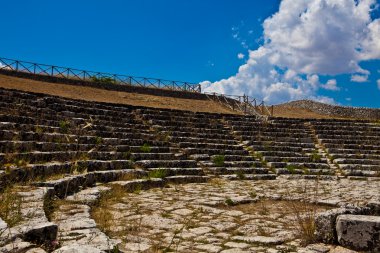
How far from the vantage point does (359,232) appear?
3850 millimetres

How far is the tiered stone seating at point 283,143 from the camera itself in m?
13.1

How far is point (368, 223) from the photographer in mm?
3809

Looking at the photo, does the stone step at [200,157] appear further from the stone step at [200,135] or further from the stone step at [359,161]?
the stone step at [359,161]

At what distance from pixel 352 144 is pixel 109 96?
17946 mm

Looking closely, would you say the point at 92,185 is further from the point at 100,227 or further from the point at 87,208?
the point at 100,227

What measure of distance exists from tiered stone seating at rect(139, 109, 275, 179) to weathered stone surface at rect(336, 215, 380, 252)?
7.00 metres

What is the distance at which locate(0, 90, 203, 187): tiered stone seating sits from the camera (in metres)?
7.29

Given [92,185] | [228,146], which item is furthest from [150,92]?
[92,185]

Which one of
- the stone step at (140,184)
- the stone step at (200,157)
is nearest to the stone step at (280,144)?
the stone step at (200,157)

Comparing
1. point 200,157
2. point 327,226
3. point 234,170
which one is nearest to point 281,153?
point 234,170

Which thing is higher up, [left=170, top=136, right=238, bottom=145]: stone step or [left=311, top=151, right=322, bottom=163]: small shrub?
[left=170, top=136, right=238, bottom=145]: stone step

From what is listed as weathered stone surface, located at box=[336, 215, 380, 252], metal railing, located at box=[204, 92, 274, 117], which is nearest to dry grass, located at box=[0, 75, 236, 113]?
metal railing, located at box=[204, 92, 274, 117]

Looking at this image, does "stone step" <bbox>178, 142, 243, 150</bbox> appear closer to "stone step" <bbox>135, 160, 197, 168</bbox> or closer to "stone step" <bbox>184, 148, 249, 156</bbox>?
"stone step" <bbox>184, 148, 249, 156</bbox>

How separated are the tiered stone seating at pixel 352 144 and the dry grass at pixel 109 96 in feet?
37.6
